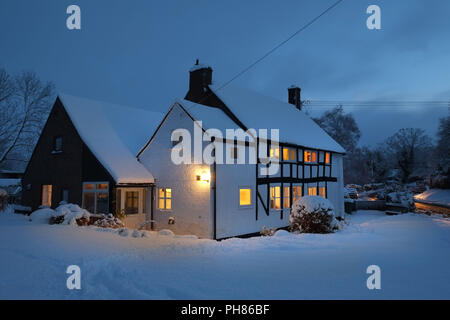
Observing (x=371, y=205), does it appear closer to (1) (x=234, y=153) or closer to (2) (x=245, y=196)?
(2) (x=245, y=196)

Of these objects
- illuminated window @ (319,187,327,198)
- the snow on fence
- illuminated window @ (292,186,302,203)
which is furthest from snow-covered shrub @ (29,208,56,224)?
the snow on fence

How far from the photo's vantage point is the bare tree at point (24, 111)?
25.0 metres

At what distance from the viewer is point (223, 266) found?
685 cm

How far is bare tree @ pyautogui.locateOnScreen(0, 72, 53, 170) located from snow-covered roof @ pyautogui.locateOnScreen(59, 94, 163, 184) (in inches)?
359

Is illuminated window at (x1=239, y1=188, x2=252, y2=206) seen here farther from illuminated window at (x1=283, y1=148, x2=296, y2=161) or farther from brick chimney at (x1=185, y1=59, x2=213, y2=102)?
brick chimney at (x1=185, y1=59, x2=213, y2=102)

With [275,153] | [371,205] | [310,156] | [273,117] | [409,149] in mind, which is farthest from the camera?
[409,149]

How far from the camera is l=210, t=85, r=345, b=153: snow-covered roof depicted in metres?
17.6

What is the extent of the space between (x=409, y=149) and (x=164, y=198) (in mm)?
65531

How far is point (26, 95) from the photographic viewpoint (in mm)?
25344

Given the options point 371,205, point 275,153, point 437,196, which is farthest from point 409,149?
point 275,153

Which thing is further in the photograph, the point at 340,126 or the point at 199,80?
the point at 340,126

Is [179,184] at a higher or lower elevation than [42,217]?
higher

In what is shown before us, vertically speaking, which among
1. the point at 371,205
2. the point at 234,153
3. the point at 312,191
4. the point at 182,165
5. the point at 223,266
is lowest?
the point at 371,205
